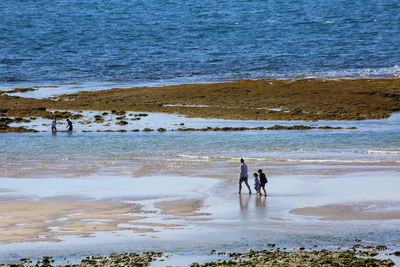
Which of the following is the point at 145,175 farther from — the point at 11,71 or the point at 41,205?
the point at 11,71

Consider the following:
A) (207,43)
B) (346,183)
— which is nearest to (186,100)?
(346,183)

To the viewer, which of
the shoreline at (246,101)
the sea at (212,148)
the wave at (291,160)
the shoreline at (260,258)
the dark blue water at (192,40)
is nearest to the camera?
the shoreline at (260,258)

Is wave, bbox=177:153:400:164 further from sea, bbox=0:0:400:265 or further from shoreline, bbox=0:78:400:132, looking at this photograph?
shoreline, bbox=0:78:400:132

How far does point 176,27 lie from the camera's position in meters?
162

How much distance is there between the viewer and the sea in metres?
17.5

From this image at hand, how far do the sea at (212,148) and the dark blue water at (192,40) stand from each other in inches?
20.6

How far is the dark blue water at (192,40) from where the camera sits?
330 feet

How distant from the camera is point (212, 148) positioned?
4009 cm

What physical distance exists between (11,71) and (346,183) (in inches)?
3765

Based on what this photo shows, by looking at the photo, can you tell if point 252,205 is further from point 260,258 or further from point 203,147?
point 203,147

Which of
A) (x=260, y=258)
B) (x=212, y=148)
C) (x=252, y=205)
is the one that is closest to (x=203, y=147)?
(x=212, y=148)

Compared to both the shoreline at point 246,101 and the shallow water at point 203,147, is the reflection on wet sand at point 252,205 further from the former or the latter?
the shoreline at point 246,101

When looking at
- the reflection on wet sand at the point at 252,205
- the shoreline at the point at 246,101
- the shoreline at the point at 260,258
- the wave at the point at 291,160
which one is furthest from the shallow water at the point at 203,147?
the shoreline at the point at 260,258

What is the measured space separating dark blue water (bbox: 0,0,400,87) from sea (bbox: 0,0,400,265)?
52cm
